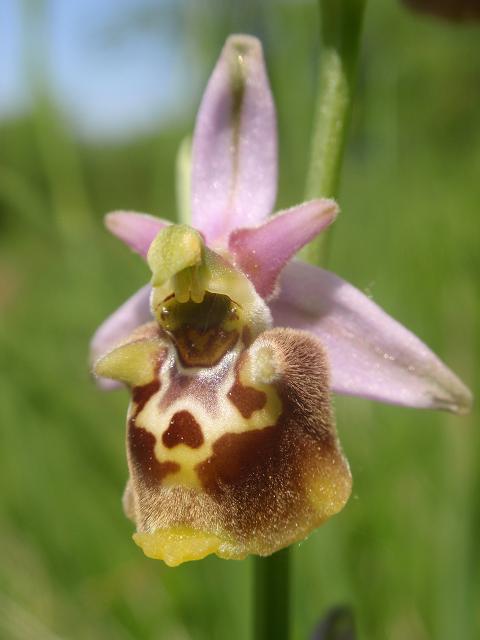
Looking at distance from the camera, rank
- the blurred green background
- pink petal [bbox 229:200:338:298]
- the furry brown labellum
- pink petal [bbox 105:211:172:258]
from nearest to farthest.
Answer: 1. the furry brown labellum
2. pink petal [bbox 229:200:338:298]
3. pink petal [bbox 105:211:172:258]
4. the blurred green background

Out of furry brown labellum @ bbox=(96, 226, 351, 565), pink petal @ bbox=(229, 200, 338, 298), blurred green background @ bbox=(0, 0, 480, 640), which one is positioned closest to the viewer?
furry brown labellum @ bbox=(96, 226, 351, 565)

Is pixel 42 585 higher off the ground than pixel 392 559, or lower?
lower

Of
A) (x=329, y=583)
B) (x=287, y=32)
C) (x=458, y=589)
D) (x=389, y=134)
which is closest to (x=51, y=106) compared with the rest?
(x=287, y=32)

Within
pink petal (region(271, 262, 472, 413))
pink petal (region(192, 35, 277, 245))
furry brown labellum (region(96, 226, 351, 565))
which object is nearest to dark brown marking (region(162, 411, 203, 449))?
furry brown labellum (region(96, 226, 351, 565))

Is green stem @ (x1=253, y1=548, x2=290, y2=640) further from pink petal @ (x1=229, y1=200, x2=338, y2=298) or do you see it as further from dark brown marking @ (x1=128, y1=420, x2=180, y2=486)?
pink petal @ (x1=229, y1=200, x2=338, y2=298)

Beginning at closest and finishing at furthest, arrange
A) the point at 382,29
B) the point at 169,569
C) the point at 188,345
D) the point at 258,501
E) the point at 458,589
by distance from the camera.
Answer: the point at 258,501 < the point at 188,345 < the point at 458,589 < the point at 169,569 < the point at 382,29

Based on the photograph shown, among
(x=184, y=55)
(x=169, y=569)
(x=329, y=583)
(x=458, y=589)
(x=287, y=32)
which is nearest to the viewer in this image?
(x=458, y=589)

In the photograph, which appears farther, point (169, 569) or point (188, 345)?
point (169, 569)

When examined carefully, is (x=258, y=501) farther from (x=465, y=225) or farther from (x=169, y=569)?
(x=465, y=225)
